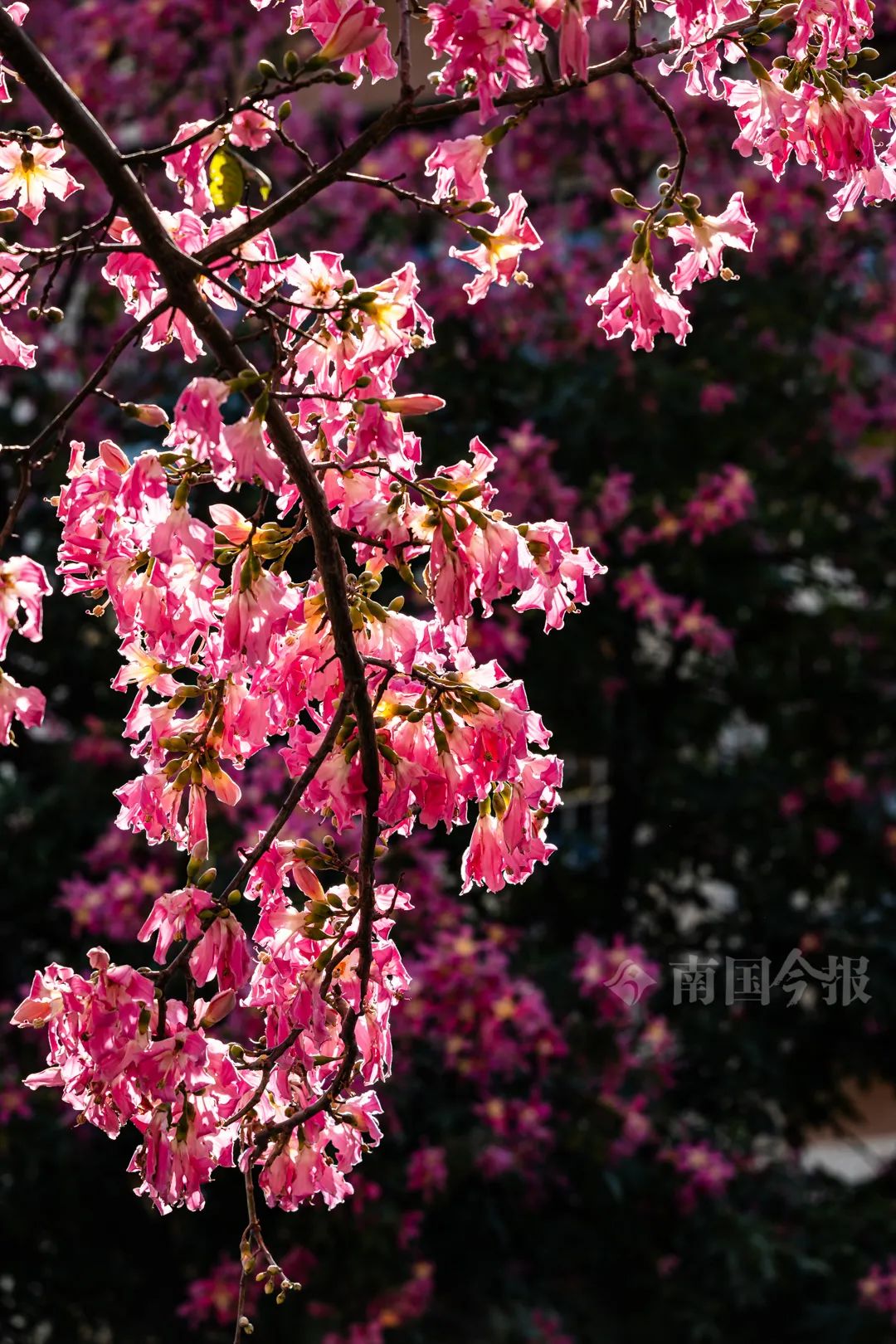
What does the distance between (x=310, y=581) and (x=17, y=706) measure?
0.73 feet

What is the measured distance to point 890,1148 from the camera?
5266 mm

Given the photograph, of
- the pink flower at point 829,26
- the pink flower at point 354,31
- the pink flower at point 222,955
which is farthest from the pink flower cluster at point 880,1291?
the pink flower at point 354,31

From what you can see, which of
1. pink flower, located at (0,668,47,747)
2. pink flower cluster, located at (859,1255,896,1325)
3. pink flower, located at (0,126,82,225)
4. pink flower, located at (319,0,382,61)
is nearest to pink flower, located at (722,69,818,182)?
pink flower, located at (319,0,382,61)

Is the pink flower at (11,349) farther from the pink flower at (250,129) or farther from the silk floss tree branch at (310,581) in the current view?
the pink flower at (250,129)

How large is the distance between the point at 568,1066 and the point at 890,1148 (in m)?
3.14

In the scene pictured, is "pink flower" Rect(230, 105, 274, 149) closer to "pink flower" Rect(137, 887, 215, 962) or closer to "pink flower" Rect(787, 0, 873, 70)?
"pink flower" Rect(787, 0, 873, 70)

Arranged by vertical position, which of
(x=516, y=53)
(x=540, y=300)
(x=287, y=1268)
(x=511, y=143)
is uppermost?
(x=511, y=143)

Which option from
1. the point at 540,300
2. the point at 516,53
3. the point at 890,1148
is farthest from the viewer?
the point at 890,1148

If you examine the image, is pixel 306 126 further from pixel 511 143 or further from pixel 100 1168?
pixel 100 1168

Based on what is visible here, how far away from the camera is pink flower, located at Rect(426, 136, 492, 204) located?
0.96 meters

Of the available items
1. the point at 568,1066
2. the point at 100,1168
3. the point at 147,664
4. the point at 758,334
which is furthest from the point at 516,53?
the point at 758,334

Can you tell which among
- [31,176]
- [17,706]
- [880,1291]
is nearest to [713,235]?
[31,176]

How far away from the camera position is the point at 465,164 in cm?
96

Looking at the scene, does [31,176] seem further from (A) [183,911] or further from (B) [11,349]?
(A) [183,911]
